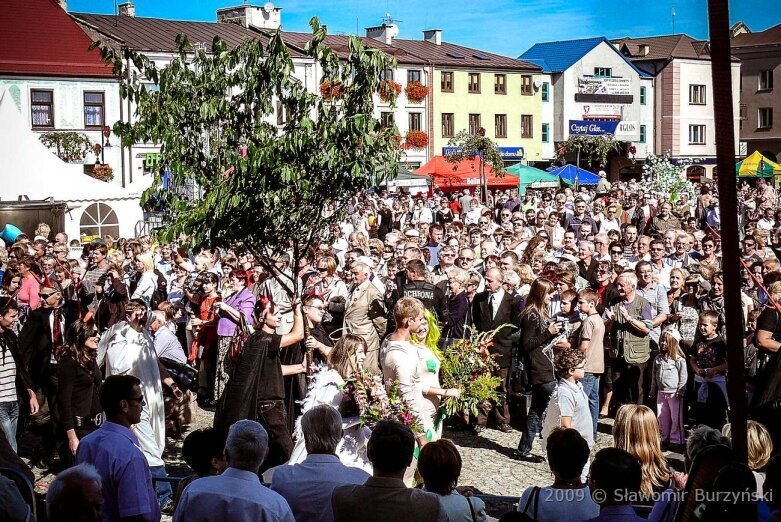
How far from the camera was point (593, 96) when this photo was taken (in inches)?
2539

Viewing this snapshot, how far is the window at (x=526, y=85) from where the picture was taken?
61875 millimetres

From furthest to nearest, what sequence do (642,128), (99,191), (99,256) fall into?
1. (642,128)
2. (99,191)
3. (99,256)

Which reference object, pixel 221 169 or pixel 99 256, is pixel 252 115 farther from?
pixel 99 256

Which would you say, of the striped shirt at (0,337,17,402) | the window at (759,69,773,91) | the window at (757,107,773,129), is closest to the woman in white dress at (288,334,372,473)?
the striped shirt at (0,337,17,402)

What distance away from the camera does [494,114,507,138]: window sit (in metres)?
60.5

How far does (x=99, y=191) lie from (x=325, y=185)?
2066cm

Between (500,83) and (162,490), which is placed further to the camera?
(500,83)

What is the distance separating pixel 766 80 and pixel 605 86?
13.1m

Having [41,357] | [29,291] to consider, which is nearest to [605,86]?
[29,291]

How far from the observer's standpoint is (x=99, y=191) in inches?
1094

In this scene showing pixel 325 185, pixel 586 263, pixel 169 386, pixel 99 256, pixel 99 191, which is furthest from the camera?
pixel 99 191

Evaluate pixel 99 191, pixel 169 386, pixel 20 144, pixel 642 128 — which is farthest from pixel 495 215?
pixel 642 128

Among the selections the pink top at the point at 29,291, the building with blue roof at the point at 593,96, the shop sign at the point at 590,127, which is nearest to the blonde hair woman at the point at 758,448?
the pink top at the point at 29,291

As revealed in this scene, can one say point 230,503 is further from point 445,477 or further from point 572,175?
point 572,175
